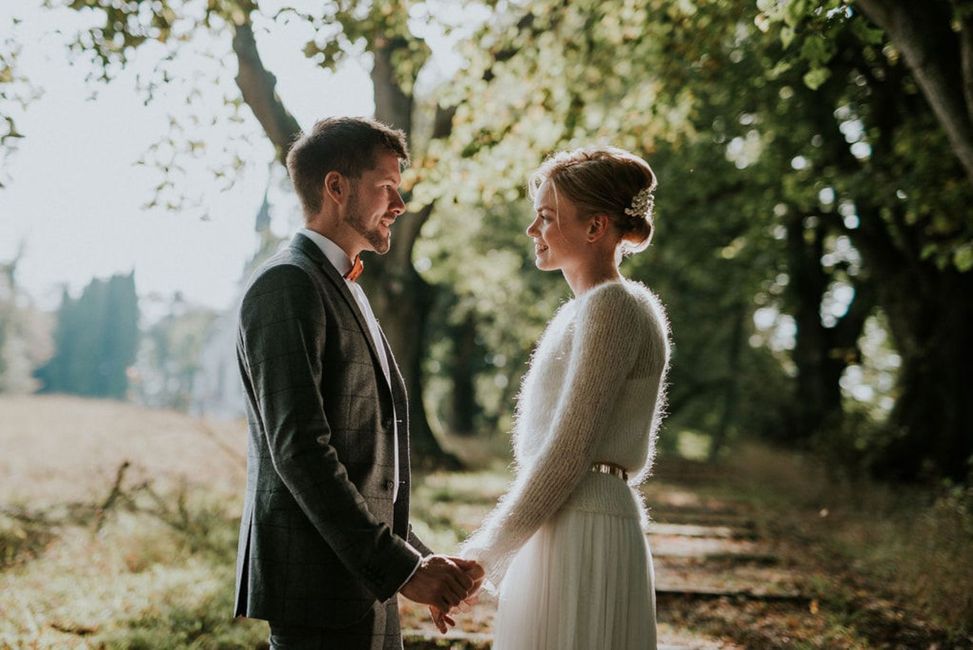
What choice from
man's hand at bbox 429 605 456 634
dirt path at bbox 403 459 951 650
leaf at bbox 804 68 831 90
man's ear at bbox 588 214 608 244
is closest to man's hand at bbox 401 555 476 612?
man's hand at bbox 429 605 456 634

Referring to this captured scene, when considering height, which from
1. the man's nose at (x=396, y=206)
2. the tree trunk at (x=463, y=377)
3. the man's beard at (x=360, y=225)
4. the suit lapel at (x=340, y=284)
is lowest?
the suit lapel at (x=340, y=284)

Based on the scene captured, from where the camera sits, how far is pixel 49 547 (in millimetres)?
6340

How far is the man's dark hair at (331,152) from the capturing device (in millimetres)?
2627

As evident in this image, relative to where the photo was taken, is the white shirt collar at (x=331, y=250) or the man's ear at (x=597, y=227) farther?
the man's ear at (x=597, y=227)

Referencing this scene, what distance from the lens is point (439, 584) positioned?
243 cm

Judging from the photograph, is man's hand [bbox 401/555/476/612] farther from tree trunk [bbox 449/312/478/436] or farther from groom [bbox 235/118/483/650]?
tree trunk [bbox 449/312/478/436]

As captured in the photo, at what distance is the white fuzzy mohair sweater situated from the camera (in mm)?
2502

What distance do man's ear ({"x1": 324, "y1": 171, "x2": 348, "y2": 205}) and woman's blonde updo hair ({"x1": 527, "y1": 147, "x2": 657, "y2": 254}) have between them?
0.71 m

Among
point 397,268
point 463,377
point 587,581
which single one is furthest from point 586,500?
point 463,377

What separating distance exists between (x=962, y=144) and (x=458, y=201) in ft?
12.9

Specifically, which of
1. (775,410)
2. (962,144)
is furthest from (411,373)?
(775,410)

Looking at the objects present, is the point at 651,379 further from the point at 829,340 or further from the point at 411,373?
the point at 829,340

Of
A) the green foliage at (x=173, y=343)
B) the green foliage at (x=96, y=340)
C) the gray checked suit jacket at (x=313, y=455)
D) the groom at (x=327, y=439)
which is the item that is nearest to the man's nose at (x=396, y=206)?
the groom at (x=327, y=439)

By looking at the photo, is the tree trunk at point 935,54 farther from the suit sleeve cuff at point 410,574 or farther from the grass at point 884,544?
the suit sleeve cuff at point 410,574
